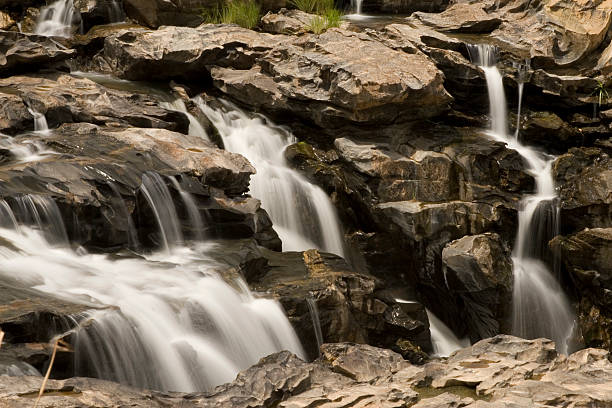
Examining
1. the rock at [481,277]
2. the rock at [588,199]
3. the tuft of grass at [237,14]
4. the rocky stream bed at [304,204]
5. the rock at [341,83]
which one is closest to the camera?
the rocky stream bed at [304,204]

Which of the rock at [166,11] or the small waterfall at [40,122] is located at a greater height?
the rock at [166,11]

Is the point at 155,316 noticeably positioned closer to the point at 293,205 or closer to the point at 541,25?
the point at 293,205

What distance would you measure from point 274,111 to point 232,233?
3.36 metres

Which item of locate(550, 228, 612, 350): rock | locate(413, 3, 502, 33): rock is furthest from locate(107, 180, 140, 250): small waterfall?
locate(413, 3, 502, 33): rock

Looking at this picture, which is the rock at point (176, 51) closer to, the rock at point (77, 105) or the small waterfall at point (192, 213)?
the rock at point (77, 105)

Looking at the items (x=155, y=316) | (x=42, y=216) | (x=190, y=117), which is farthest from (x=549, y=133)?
(x=42, y=216)

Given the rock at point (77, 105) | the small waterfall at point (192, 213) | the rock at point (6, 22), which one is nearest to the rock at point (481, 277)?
the small waterfall at point (192, 213)

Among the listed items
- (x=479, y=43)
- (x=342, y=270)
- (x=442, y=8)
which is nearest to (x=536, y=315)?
(x=342, y=270)

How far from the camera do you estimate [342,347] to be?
6.77 meters

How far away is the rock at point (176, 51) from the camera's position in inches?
501

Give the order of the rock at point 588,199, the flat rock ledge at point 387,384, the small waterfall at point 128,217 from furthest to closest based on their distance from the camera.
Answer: the rock at point 588,199 → the small waterfall at point 128,217 → the flat rock ledge at point 387,384

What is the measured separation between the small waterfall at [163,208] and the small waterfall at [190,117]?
8.60 feet

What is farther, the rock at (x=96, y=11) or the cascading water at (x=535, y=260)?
the rock at (x=96, y=11)

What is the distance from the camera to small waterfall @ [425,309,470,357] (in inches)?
377
